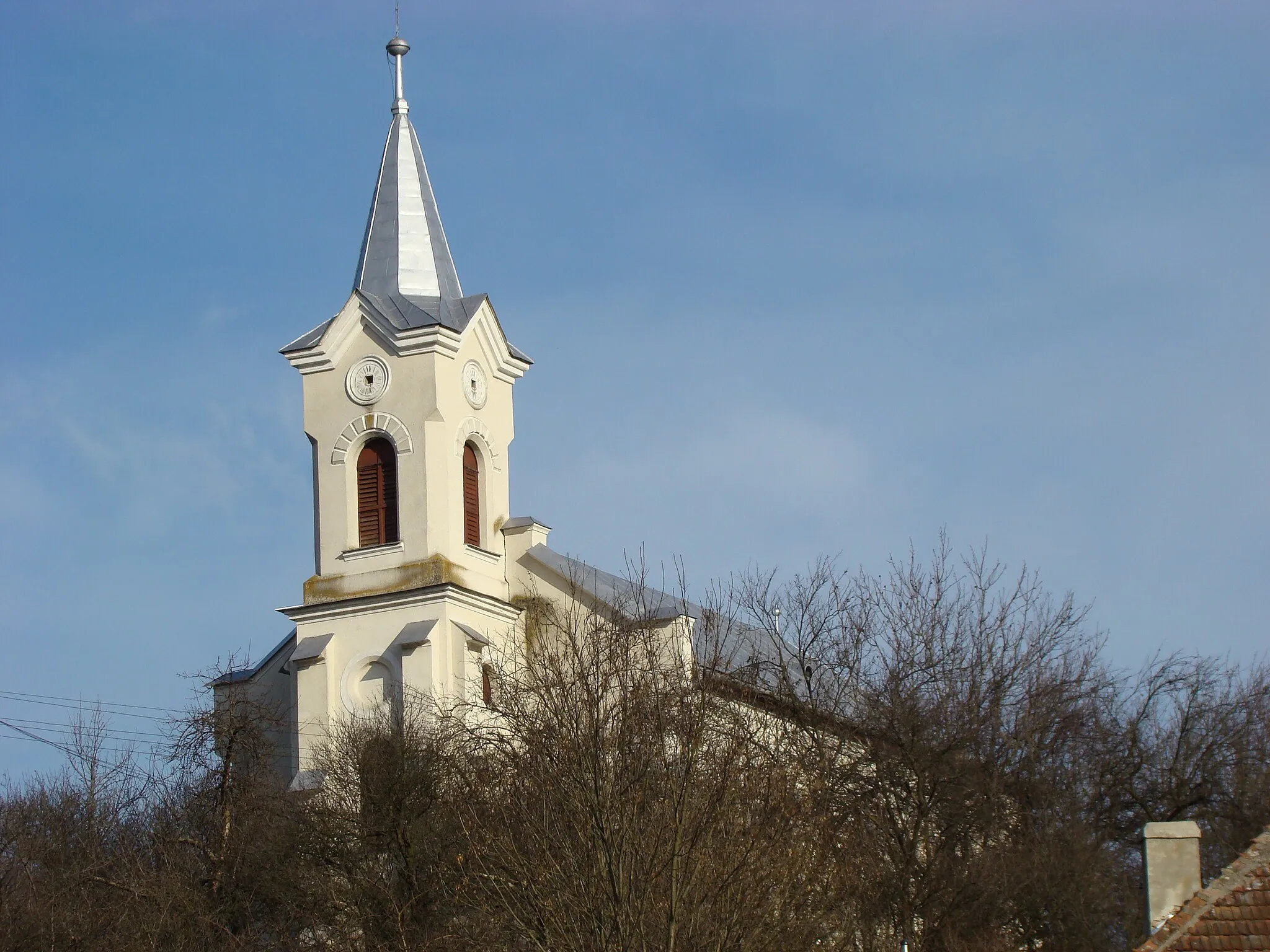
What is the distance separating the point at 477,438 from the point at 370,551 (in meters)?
3.80

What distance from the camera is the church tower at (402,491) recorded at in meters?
42.7

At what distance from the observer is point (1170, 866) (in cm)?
2380

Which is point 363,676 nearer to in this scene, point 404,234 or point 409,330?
point 409,330

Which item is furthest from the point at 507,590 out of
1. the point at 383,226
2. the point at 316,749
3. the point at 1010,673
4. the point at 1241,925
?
the point at 1241,925

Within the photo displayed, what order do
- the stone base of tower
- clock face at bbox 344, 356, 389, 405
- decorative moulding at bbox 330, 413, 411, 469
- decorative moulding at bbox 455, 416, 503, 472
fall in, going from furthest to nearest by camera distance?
clock face at bbox 344, 356, 389, 405 < decorative moulding at bbox 455, 416, 503, 472 < decorative moulding at bbox 330, 413, 411, 469 < the stone base of tower

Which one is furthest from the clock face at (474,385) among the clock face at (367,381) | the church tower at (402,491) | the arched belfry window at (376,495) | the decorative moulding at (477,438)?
the arched belfry window at (376,495)

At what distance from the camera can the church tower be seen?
140 feet

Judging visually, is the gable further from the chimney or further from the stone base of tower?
the chimney

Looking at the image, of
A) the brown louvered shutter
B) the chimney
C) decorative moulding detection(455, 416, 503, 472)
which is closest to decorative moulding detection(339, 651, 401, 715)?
the brown louvered shutter

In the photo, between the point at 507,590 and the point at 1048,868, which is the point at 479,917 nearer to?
the point at 1048,868

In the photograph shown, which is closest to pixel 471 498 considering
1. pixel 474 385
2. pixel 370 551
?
pixel 474 385

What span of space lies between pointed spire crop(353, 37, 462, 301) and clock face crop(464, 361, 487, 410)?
6.79 ft

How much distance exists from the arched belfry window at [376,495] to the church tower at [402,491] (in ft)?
0.10

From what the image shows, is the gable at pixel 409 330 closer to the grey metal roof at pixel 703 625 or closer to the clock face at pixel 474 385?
the clock face at pixel 474 385
